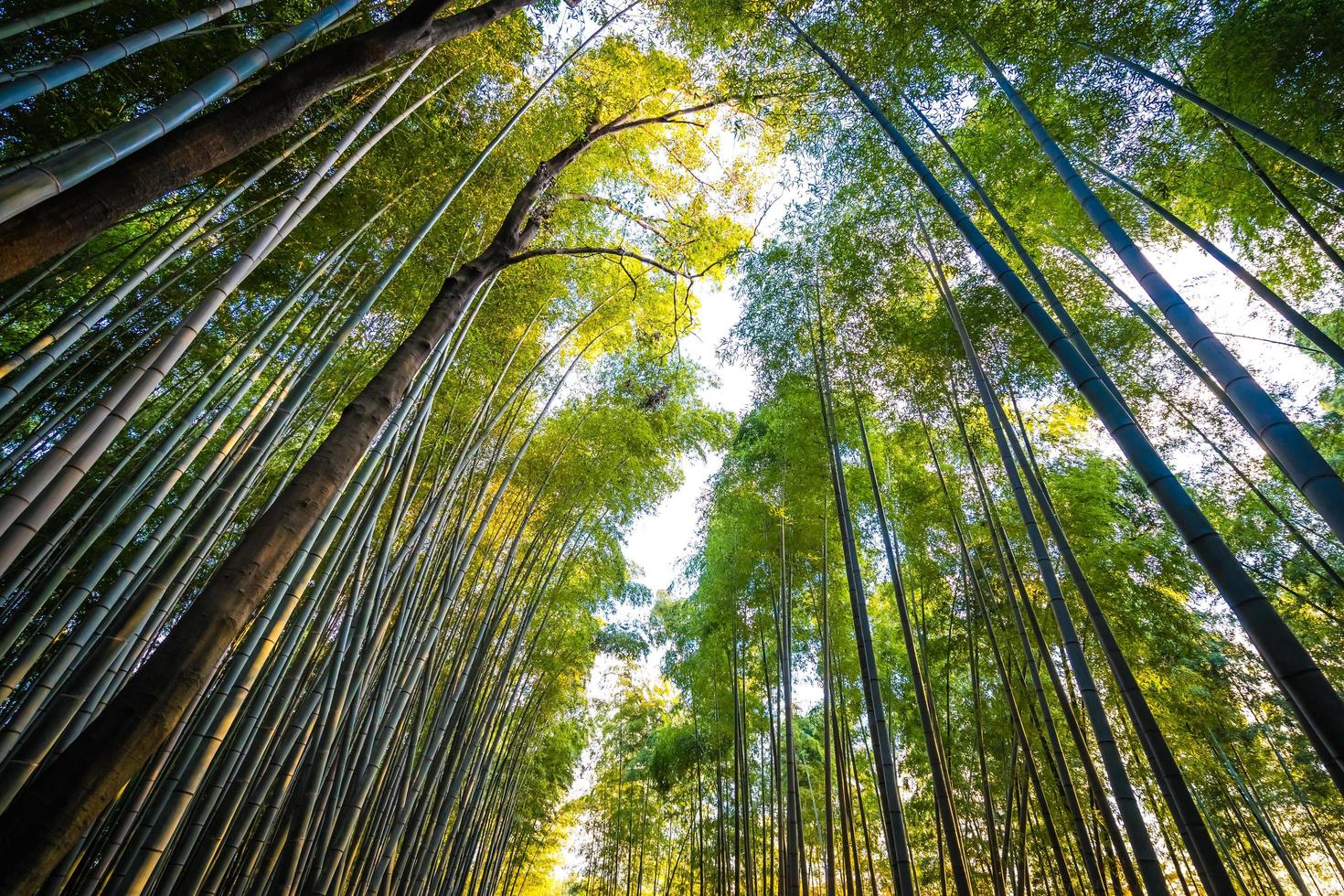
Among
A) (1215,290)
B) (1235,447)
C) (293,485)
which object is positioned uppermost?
(1215,290)

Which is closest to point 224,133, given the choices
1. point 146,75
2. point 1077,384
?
point 146,75

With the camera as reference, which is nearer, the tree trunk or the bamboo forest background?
the tree trunk

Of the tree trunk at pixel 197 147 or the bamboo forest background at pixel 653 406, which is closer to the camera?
the tree trunk at pixel 197 147

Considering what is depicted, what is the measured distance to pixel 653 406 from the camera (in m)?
5.12

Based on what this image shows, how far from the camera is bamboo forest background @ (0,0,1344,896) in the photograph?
1.44 metres

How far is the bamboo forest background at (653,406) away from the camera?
1.44 meters

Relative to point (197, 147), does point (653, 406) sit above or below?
above

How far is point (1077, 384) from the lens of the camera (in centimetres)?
119

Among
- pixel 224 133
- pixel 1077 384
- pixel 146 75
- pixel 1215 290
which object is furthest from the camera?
pixel 1215 290

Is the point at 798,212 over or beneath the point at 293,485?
over

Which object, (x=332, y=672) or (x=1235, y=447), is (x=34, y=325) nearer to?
(x=332, y=672)

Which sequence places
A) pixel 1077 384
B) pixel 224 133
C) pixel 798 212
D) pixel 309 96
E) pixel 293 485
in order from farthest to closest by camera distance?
pixel 798 212 < pixel 309 96 < pixel 224 133 < pixel 293 485 < pixel 1077 384

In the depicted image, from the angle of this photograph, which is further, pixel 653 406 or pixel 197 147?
pixel 653 406

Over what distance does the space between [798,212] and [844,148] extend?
734 millimetres
